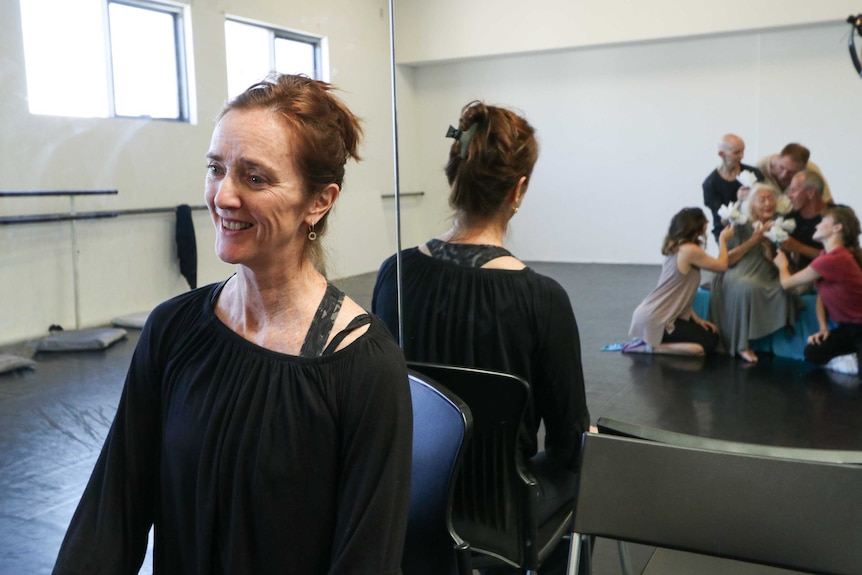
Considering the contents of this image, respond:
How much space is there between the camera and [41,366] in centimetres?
230

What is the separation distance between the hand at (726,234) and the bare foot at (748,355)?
860mm

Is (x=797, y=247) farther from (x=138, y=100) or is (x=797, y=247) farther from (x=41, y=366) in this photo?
(x=41, y=366)

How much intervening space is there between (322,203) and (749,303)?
11.3 feet

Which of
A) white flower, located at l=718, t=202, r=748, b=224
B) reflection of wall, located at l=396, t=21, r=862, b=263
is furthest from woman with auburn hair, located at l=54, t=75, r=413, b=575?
white flower, located at l=718, t=202, r=748, b=224

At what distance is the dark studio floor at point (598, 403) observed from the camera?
2355 millimetres

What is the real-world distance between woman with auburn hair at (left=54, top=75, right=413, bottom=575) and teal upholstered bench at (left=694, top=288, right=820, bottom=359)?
331cm

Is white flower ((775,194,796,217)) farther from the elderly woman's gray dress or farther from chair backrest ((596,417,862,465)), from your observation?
chair backrest ((596,417,862,465))

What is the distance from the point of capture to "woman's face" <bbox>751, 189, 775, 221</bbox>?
335cm

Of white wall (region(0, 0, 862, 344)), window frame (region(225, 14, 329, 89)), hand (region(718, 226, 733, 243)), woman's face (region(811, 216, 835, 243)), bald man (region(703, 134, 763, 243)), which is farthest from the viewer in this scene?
hand (region(718, 226, 733, 243))

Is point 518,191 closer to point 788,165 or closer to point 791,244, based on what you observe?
point 788,165

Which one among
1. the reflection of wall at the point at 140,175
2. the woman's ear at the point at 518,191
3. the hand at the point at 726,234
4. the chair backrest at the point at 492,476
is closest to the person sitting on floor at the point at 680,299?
the hand at the point at 726,234

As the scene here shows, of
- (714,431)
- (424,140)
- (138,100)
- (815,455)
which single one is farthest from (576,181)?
(815,455)

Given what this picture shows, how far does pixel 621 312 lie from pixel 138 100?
7.37ft

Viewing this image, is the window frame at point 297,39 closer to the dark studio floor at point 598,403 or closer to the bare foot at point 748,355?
the dark studio floor at point 598,403
